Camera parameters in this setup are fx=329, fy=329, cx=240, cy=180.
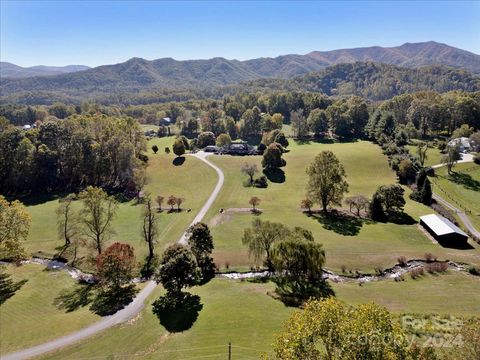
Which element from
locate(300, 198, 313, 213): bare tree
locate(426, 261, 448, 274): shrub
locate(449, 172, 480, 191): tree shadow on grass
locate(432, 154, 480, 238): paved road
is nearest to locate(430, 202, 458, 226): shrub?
locate(432, 154, 480, 238): paved road

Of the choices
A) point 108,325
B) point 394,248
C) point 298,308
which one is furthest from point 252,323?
point 394,248

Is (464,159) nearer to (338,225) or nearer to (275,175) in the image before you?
(275,175)

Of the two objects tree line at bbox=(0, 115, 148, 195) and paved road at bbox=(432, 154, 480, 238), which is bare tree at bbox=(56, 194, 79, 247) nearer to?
tree line at bbox=(0, 115, 148, 195)

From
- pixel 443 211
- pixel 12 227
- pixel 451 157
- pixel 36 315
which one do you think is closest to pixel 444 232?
pixel 443 211

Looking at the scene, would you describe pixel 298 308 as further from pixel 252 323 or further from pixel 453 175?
pixel 453 175

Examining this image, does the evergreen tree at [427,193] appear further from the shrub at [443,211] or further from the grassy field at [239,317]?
the grassy field at [239,317]

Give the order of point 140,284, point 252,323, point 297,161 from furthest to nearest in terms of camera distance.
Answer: point 297,161 < point 140,284 < point 252,323

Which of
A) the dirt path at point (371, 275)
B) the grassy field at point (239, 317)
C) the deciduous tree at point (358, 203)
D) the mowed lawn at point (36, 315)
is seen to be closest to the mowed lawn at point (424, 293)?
the grassy field at point (239, 317)
